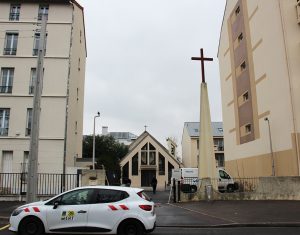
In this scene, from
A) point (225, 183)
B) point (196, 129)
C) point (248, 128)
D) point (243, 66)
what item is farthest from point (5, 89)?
point (196, 129)

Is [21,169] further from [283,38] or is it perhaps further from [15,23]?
[283,38]

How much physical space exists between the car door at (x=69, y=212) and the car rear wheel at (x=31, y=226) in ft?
0.95

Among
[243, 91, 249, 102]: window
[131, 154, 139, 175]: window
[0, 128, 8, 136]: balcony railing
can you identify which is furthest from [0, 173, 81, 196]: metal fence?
[131, 154, 139, 175]: window

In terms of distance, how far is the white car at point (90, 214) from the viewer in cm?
997

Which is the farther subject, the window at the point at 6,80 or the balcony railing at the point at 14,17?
the balcony railing at the point at 14,17

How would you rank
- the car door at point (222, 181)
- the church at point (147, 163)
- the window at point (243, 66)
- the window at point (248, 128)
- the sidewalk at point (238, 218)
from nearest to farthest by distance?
the sidewalk at point (238, 218), the car door at point (222, 181), the window at point (248, 128), the window at point (243, 66), the church at point (147, 163)

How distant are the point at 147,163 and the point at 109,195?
45.3 metres

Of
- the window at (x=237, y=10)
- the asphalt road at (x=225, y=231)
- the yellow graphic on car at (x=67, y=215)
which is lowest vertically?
the asphalt road at (x=225, y=231)

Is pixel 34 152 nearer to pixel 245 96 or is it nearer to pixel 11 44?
pixel 11 44

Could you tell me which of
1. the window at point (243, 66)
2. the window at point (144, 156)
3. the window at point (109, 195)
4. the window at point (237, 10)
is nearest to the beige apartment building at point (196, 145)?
the window at point (144, 156)

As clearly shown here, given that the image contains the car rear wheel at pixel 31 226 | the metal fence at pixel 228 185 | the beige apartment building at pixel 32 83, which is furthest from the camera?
the metal fence at pixel 228 185

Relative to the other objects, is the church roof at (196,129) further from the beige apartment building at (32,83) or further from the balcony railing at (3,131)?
the balcony railing at (3,131)

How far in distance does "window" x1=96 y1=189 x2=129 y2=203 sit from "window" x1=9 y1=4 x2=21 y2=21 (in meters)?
22.9

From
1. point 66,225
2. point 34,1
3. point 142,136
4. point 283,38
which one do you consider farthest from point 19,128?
point 142,136
